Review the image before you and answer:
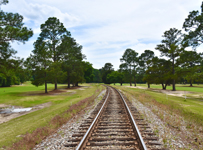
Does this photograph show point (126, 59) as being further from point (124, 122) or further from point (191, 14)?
point (124, 122)

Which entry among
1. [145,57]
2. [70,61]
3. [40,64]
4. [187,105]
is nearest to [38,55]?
[40,64]

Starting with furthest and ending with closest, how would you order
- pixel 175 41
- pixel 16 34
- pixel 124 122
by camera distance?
1. pixel 175 41
2. pixel 16 34
3. pixel 124 122

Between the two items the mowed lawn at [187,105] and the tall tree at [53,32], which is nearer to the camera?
the mowed lawn at [187,105]

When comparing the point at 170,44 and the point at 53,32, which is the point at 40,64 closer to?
the point at 53,32

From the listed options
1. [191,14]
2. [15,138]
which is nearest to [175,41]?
[191,14]

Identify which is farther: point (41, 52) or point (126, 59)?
point (126, 59)

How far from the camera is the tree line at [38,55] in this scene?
17594mm

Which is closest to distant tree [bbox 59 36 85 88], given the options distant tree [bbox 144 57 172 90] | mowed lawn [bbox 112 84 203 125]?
distant tree [bbox 144 57 172 90]

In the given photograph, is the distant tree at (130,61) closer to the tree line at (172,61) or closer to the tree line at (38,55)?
the tree line at (172,61)

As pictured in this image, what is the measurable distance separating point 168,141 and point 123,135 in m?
1.74

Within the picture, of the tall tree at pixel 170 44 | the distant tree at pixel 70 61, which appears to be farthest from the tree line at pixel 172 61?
the distant tree at pixel 70 61

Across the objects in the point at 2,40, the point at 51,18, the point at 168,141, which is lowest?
the point at 168,141

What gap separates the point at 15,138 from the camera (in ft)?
21.2

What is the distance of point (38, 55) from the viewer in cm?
3080
